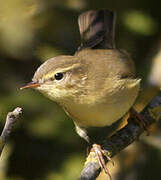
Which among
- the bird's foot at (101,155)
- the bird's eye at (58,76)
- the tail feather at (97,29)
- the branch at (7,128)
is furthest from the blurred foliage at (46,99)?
the branch at (7,128)

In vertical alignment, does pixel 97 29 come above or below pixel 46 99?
above

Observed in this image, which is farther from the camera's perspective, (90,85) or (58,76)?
(90,85)

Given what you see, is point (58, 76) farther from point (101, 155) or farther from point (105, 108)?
point (101, 155)

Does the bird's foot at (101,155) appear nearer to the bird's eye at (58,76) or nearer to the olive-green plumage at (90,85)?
the olive-green plumage at (90,85)

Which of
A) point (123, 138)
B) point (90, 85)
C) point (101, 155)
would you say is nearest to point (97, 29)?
point (90, 85)

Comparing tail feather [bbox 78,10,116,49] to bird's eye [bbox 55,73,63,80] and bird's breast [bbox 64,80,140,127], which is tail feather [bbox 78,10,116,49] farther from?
bird's eye [bbox 55,73,63,80]

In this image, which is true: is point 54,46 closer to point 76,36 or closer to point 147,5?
point 76,36
